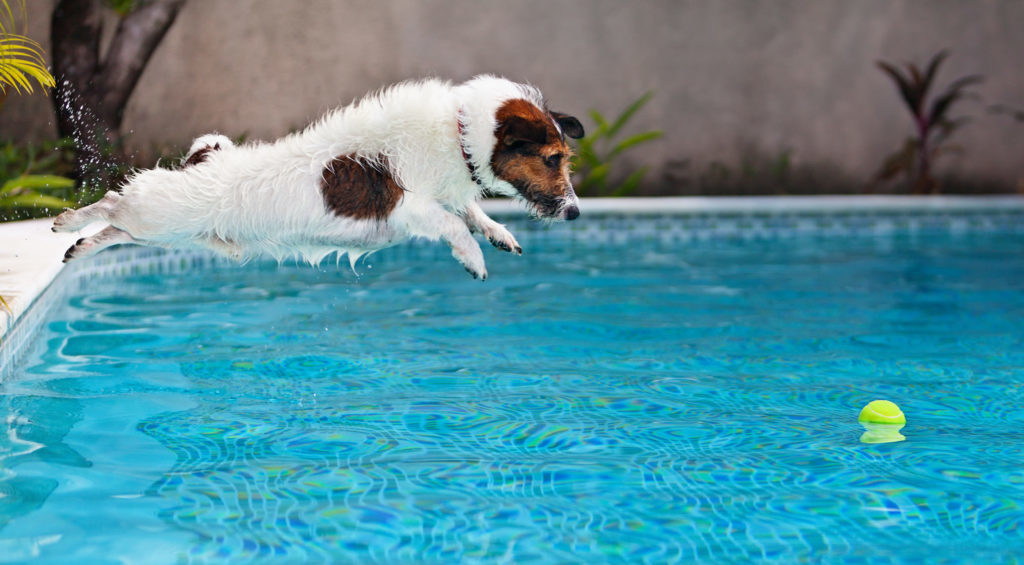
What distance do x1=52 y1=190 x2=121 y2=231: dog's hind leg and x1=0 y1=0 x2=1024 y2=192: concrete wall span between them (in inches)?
267

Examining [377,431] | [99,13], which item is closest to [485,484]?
[377,431]

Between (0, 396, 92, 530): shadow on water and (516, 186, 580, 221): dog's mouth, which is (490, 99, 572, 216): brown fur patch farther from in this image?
(0, 396, 92, 530): shadow on water

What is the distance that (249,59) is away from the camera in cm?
1076

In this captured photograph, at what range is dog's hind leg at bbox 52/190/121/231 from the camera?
374 centimetres

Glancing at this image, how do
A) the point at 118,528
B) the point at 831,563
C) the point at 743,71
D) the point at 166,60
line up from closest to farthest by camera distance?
the point at 831,563, the point at 118,528, the point at 166,60, the point at 743,71

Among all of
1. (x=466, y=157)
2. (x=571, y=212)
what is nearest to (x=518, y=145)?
(x=466, y=157)

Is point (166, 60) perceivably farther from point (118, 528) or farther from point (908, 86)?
point (118, 528)

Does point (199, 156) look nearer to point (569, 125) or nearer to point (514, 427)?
point (569, 125)

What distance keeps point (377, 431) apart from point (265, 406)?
1.77 feet

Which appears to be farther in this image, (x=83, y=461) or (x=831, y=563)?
(x=83, y=461)

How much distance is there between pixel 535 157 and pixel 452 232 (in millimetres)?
381

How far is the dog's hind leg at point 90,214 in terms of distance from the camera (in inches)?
147

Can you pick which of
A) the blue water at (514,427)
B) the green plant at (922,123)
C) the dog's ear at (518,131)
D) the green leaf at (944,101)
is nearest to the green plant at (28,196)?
the blue water at (514,427)

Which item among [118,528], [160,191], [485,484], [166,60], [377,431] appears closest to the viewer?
[118,528]
